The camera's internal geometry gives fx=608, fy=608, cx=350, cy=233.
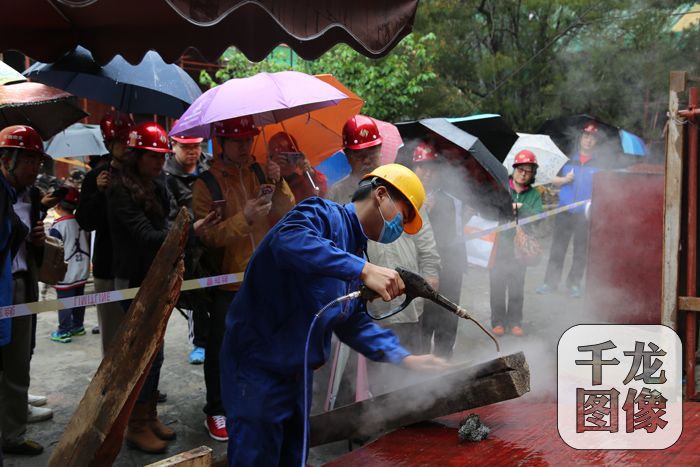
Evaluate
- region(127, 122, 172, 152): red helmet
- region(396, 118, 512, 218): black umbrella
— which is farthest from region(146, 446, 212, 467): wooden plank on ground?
region(396, 118, 512, 218): black umbrella

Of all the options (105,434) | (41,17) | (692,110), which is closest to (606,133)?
(692,110)

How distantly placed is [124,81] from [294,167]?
1.54 metres

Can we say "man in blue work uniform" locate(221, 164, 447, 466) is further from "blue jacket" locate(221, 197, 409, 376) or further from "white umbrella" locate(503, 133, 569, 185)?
"white umbrella" locate(503, 133, 569, 185)

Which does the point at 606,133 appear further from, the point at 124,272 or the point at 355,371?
the point at 124,272

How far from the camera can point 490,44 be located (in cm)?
1770

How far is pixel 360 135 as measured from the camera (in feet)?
14.7

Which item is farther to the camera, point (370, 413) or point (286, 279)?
point (370, 413)

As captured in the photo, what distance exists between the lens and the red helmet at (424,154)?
5.30m

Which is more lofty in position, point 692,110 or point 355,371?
point 692,110

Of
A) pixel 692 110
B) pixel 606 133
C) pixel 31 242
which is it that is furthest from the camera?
pixel 606 133

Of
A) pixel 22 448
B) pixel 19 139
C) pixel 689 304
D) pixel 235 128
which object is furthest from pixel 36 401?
pixel 689 304

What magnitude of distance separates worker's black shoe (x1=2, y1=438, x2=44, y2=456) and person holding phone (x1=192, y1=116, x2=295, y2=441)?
45.2 inches

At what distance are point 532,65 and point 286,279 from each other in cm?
1585

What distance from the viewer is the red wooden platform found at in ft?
7.92
